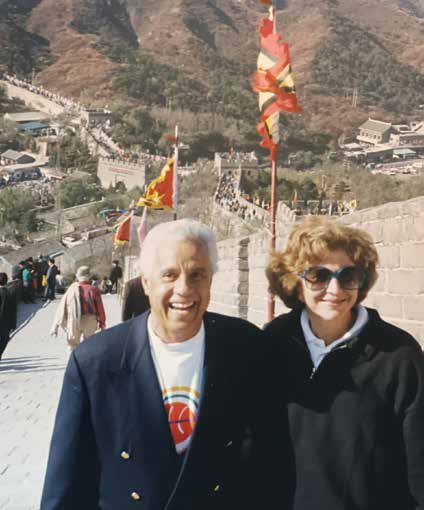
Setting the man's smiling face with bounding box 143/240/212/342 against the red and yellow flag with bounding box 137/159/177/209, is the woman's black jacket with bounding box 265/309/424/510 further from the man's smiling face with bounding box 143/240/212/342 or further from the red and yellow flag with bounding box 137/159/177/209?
the red and yellow flag with bounding box 137/159/177/209

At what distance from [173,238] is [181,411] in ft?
1.83

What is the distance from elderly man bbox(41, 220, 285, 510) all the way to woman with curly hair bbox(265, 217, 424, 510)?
0.14 m

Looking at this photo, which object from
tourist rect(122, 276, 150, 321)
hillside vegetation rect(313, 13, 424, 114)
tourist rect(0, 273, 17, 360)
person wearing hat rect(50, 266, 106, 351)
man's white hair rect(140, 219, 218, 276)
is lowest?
tourist rect(0, 273, 17, 360)

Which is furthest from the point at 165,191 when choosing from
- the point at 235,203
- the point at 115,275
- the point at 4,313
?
the point at 235,203

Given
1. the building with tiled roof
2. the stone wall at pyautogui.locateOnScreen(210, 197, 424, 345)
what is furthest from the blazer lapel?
the building with tiled roof

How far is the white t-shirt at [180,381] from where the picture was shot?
2.49 metres

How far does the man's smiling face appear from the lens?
2.48m

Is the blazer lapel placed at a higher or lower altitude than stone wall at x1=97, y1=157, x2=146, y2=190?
higher

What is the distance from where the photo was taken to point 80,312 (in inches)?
301

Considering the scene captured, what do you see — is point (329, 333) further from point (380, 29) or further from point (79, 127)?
point (380, 29)

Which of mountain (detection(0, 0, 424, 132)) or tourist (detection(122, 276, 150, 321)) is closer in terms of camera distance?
tourist (detection(122, 276, 150, 321))

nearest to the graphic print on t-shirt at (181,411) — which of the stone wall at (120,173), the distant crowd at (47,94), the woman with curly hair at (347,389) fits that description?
the woman with curly hair at (347,389)

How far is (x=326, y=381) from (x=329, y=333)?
0.19 m

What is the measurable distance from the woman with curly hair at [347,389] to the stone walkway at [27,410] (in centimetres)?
210
